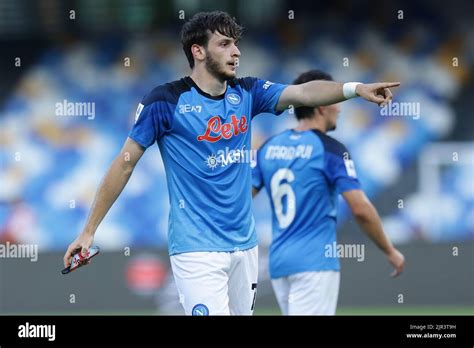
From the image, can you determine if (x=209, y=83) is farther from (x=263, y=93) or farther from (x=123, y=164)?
(x=123, y=164)

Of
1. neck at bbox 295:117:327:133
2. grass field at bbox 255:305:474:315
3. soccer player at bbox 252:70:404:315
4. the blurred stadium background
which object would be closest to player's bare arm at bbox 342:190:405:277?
soccer player at bbox 252:70:404:315

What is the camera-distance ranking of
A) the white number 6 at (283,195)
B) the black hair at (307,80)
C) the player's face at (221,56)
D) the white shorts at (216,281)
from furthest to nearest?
the black hair at (307,80)
the white number 6 at (283,195)
the player's face at (221,56)
the white shorts at (216,281)

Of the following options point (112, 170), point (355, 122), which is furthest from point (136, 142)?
point (355, 122)

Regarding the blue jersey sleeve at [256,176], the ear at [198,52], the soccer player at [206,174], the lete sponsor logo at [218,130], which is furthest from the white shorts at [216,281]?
the blue jersey sleeve at [256,176]

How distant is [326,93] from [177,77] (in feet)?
32.1

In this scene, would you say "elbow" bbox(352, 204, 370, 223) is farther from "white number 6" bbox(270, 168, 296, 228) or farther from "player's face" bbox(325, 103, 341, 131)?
"player's face" bbox(325, 103, 341, 131)

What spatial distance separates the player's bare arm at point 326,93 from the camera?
5.65 m

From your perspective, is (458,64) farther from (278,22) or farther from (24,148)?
(24,148)

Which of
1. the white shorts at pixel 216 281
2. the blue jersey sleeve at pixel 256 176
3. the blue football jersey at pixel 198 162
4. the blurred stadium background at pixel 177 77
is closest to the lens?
the white shorts at pixel 216 281

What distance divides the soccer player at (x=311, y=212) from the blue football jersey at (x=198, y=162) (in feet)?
4.44

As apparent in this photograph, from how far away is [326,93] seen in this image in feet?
19.7

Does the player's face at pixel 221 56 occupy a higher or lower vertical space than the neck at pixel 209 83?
higher

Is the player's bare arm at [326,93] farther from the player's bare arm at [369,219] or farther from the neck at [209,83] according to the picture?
the player's bare arm at [369,219]

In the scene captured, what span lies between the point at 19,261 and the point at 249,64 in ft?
15.6
